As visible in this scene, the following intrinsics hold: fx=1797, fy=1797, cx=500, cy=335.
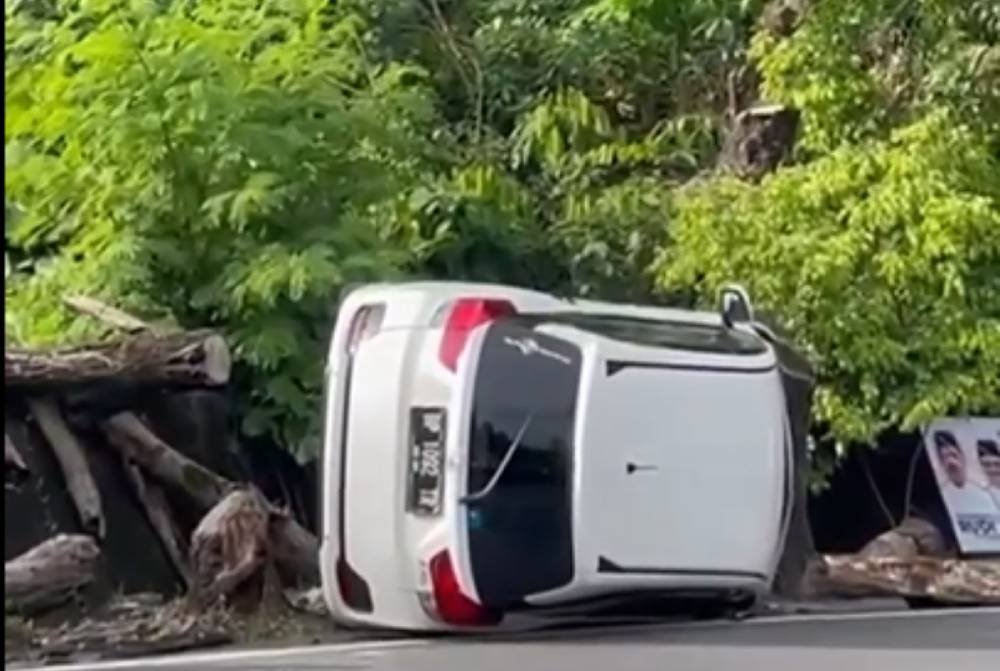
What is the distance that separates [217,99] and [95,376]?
1.91 meters

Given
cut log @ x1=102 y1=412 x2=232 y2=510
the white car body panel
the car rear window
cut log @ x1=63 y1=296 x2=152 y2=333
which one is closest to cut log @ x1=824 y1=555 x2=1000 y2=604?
the white car body panel

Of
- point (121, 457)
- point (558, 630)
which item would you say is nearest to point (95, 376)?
point (121, 457)

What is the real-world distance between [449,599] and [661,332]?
4.44 feet

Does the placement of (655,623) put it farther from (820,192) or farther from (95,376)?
(820,192)

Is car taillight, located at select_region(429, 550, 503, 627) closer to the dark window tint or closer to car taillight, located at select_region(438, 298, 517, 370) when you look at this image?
car taillight, located at select_region(438, 298, 517, 370)

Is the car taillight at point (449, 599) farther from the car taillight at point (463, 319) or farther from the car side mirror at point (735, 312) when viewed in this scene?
the car side mirror at point (735, 312)

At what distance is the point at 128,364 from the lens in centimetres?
820

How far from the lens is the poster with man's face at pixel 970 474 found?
32.1ft

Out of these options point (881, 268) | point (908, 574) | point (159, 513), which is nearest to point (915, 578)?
point (908, 574)

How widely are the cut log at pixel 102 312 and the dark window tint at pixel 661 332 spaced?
2.70 metres

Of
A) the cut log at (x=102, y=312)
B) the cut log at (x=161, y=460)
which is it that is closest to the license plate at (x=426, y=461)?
the cut log at (x=161, y=460)

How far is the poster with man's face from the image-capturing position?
9.79 metres

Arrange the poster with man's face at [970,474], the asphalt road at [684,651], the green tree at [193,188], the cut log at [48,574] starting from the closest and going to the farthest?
the asphalt road at [684,651] → the cut log at [48,574] → the green tree at [193,188] → the poster with man's face at [970,474]

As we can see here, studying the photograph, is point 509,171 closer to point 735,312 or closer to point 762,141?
point 762,141
